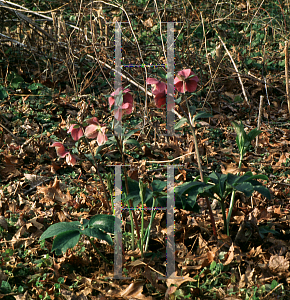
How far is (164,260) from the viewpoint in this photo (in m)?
1.86

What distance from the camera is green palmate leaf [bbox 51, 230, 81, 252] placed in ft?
4.70

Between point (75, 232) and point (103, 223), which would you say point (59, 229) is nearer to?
point (75, 232)

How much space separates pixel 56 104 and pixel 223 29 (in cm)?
302

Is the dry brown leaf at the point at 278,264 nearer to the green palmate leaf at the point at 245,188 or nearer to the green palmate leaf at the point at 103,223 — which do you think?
the green palmate leaf at the point at 245,188

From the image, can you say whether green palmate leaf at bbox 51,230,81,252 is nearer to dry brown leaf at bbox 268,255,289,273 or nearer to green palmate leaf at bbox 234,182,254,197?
green palmate leaf at bbox 234,182,254,197

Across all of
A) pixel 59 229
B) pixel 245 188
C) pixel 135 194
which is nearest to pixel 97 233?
pixel 59 229

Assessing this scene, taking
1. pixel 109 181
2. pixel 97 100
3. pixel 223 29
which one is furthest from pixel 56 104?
pixel 223 29

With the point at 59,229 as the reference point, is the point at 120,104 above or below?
above

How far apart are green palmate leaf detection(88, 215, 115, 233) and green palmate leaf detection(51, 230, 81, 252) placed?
79 millimetres

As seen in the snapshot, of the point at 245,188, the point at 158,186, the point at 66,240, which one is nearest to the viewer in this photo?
the point at 66,240

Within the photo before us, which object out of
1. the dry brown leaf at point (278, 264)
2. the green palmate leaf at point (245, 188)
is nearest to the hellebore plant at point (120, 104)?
the green palmate leaf at point (245, 188)

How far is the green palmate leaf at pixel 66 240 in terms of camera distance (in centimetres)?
143

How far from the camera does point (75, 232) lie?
1503mm

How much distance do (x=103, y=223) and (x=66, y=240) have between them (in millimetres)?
170
